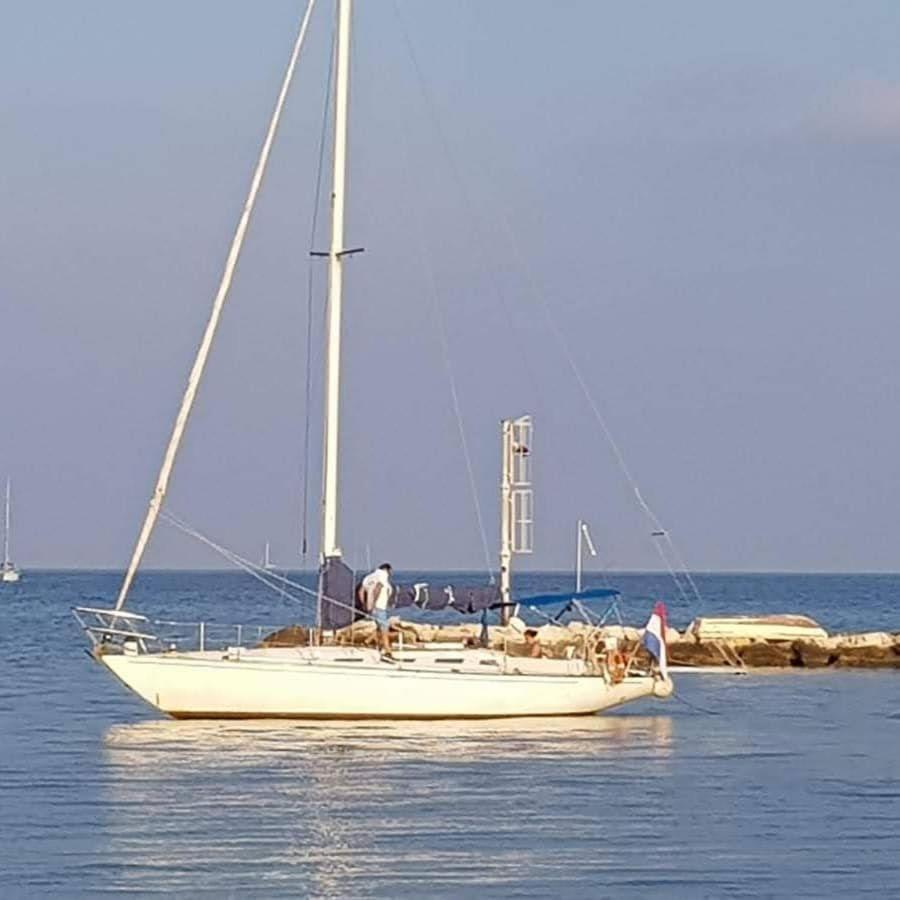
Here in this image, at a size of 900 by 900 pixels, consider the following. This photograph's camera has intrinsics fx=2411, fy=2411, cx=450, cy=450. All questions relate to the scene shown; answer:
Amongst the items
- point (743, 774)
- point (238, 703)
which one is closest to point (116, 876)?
point (743, 774)

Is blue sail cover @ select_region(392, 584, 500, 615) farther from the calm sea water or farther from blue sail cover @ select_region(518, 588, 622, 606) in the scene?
the calm sea water

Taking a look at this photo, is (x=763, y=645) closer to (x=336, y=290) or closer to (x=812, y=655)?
(x=812, y=655)

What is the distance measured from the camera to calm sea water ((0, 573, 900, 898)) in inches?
856

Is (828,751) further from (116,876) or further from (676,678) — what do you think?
(676,678)

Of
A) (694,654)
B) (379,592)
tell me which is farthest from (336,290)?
(694,654)

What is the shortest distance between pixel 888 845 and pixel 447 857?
4.55 metres

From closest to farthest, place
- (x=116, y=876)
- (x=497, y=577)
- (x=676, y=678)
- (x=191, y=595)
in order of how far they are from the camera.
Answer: (x=116, y=876)
(x=497, y=577)
(x=676, y=678)
(x=191, y=595)

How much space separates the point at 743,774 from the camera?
3133 cm

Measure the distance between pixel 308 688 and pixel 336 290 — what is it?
6.71m

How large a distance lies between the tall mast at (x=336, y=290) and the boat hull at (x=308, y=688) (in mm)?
2393

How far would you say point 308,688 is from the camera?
35469 mm

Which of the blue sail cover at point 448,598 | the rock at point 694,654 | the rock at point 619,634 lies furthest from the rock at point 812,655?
the blue sail cover at point 448,598

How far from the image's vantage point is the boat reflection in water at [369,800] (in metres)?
22.2

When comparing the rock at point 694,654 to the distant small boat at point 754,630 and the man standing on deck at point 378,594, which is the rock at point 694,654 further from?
the man standing on deck at point 378,594
